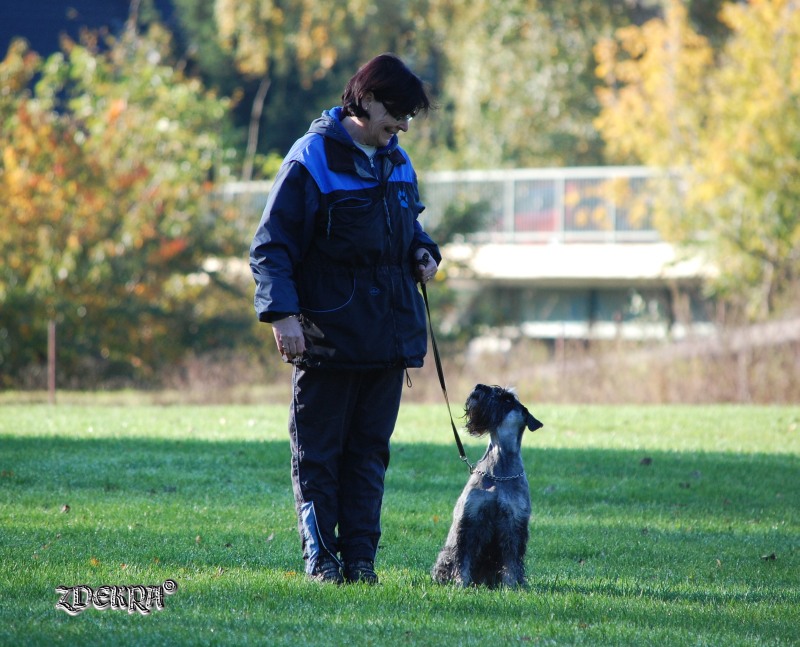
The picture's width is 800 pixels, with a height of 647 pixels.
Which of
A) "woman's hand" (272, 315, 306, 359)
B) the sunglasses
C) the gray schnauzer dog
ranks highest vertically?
the sunglasses

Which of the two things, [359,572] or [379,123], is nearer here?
[379,123]

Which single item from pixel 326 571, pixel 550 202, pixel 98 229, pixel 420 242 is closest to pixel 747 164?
pixel 550 202

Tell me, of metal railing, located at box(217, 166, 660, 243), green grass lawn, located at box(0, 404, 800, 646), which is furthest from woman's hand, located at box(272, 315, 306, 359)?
metal railing, located at box(217, 166, 660, 243)

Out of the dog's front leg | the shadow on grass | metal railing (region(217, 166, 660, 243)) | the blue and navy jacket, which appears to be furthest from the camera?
metal railing (region(217, 166, 660, 243))

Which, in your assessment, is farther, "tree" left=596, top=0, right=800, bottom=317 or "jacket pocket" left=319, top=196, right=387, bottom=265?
Answer: "tree" left=596, top=0, right=800, bottom=317

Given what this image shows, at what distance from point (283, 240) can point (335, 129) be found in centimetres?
56

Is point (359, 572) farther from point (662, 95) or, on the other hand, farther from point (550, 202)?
point (550, 202)

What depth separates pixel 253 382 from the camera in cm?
1802

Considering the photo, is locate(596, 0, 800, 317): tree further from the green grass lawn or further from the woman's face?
the woman's face

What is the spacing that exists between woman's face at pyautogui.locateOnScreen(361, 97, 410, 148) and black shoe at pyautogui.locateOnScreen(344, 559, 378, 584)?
190cm

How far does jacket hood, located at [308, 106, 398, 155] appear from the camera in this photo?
5.23 m

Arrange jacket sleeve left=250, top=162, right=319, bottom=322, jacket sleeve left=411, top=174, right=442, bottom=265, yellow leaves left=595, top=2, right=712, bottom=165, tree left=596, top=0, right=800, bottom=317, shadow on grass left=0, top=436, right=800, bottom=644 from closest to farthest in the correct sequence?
shadow on grass left=0, top=436, right=800, bottom=644, jacket sleeve left=250, top=162, right=319, bottom=322, jacket sleeve left=411, top=174, right=442, bottom=265, tree left=596, top=0, right=800, bottom=317, yellow leaves left=595, top=2, right=712, bottom=165

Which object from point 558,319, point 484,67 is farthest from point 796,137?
point 484,67

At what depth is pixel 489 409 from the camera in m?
5.50
